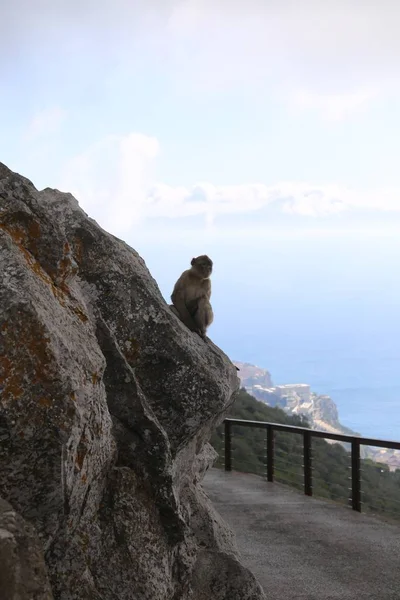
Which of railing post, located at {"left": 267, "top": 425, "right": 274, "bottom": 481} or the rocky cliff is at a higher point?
the rocky cliff

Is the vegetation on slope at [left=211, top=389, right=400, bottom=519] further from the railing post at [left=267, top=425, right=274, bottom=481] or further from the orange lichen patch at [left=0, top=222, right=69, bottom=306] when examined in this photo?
the orange lichen patch at [left=0, top=222, right=69, bottom=306]

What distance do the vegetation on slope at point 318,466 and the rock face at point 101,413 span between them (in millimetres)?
5158

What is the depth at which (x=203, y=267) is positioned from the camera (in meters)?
7.75

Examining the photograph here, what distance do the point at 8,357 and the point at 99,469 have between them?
1.13 metres

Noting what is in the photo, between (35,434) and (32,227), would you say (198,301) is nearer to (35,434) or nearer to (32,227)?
(32,227)

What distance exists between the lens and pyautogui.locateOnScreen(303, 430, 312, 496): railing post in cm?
1191

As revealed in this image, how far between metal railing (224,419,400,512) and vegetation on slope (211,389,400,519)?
0.39 feet

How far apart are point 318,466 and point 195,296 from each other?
242 inches

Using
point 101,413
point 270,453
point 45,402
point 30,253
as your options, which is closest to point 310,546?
point 270,453

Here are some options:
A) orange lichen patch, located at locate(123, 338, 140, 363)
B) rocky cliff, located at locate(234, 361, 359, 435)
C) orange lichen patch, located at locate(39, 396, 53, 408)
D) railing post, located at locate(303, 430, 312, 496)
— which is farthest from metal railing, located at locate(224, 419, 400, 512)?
rocky cliff, located at locate(234, 361, 359, 435)

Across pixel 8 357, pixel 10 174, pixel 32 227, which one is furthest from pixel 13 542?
pixel 10 174

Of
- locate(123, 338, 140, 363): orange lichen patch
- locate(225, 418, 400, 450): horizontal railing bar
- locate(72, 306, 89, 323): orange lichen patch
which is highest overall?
locate(72, 306, 89, 323): orange lichen patch

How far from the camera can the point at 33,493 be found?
11.0 feet

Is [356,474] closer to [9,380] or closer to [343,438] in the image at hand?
[343,438]
